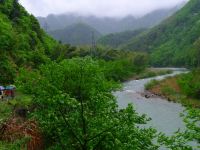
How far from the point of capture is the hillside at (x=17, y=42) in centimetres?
8494

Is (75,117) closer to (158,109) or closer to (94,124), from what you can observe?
(94,124)

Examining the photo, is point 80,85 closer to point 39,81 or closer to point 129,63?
point 39,81

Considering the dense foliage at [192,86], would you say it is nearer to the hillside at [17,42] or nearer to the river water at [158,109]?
the river water at [158,109]

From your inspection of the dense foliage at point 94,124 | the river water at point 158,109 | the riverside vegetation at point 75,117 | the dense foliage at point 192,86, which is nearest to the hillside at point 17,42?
the river water at point 158,109

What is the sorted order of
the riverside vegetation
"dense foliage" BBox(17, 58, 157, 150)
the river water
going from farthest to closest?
the river water, the riverside vegetation, "dense foliage" BBox(17, 58, 157, 150)

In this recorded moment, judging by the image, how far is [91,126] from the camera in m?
24.1

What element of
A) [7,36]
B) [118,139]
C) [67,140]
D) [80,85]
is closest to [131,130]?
[118,139]

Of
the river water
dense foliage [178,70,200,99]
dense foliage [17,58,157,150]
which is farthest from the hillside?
dense foliage [17,58,157,150]

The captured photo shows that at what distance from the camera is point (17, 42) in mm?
97312

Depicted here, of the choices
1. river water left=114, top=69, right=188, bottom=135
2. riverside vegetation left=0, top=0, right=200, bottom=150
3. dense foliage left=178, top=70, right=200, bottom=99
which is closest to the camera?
riverside vegetation left=0, top=0, right=200, bottom=150

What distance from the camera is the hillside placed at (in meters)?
84.9

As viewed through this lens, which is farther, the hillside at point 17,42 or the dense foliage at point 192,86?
the dense foliage at point 192,86

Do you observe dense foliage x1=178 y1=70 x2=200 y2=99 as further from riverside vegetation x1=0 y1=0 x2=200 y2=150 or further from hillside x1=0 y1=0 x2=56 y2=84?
riverside vegetation x1=0 y1=0 x2=200 y2=150

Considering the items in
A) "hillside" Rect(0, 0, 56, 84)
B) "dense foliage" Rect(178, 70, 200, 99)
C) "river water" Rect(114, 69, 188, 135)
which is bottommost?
"river water" Rect(114, 69, 188, 135)
